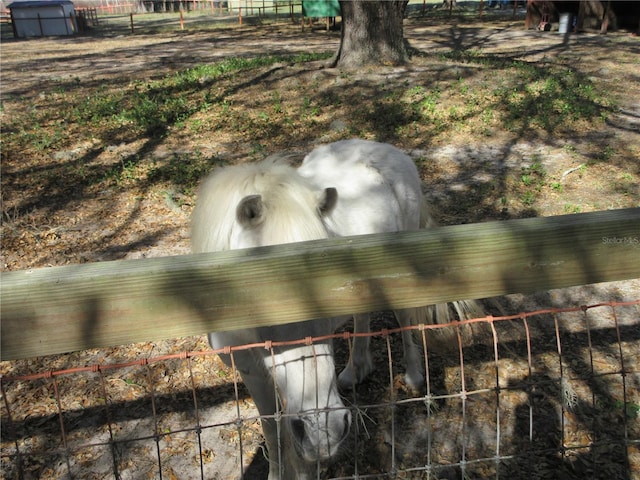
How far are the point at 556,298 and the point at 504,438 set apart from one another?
1805 mm

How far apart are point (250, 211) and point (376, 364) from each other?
2270 millimetres

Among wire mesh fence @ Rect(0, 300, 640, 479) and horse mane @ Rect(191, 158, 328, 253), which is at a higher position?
horse mane @ Rect(191, 158, 328, 253)

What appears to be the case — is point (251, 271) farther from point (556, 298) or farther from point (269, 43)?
point (269, 43)

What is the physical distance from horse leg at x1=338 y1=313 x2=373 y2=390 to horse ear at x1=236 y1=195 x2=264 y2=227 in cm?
178

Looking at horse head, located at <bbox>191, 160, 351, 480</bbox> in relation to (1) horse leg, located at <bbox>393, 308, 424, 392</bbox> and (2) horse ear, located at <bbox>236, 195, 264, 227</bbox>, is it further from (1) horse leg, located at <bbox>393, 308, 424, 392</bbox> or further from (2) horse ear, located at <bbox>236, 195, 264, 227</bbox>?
(1) horse leg, located at <bbox>393, 308, 424, 392</bbox>

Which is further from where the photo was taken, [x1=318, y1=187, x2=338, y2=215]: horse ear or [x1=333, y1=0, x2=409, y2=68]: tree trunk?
[x1=333, y1=0, x2=409, y2=68]: tree trunk

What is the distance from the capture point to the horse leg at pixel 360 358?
3.49 metres


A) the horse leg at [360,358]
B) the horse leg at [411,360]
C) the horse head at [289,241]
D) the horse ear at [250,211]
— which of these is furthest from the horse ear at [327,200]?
the horse leg at [411,360]

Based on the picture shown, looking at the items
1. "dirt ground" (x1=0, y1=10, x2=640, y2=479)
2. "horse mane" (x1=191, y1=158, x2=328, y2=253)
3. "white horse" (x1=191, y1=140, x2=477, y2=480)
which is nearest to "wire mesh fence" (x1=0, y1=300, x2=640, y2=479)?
"dirt ground" (x1=0, y1=10, x2=640, y2=479)

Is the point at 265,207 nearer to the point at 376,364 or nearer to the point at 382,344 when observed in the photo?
the point at 376,364

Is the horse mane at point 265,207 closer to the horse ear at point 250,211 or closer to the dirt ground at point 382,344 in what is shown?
the horse ear at point 250,211

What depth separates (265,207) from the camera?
1.86 meters

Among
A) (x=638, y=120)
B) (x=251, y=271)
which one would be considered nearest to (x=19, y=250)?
(x=251, y=271)

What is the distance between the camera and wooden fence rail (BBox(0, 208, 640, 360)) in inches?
50.2
